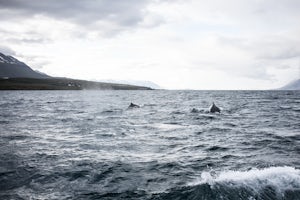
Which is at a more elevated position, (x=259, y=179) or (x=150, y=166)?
(x=259, y=179)

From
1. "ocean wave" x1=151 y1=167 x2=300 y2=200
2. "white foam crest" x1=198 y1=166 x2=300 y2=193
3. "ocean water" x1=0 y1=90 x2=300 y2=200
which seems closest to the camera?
"ocean wave" x1=151 y1=167 x2=300 y2=200

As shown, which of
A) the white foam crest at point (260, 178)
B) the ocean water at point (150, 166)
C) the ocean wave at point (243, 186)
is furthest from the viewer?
the white foam crest at point (260, 178)

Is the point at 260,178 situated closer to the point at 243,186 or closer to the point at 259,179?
the point at 259,179

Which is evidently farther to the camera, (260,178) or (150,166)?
(150,166)

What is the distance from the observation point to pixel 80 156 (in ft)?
55.3

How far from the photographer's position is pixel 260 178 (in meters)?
12.1

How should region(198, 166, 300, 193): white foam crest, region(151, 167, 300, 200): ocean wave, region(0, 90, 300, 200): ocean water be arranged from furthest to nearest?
region(198, 166, 300, 193): white foam crest < region(0, 90, 300, 200): ocean water < region(151, 167, 300, 200): ocean wave

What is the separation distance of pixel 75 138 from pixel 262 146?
1467 centimetres

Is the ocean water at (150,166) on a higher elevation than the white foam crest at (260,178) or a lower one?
lower

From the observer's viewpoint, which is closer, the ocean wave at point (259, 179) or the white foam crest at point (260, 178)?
the ocean wave at point (259, 179)

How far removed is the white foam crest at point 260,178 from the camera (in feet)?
37.3

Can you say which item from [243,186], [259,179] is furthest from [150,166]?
[259,179]

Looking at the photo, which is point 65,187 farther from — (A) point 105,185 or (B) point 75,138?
(B) point 75,138

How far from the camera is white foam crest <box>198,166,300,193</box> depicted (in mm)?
11383
